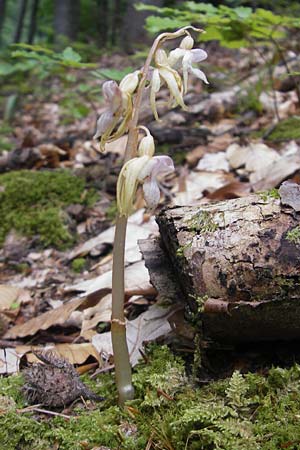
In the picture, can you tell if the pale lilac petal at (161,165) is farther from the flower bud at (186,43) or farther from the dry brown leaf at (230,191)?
the dry brown leaf at (230,191)

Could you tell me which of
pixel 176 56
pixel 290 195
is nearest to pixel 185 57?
pixel 176 56

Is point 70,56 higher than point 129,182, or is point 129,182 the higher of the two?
point 70,56

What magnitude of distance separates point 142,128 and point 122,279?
0.47 metres

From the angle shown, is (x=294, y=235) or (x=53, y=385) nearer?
(x=294, y=235)

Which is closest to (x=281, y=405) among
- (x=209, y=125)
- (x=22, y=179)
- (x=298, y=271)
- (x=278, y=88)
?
(x=298, y=271)

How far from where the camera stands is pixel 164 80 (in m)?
1.54

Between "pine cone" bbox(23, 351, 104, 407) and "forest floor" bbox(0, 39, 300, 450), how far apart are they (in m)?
0.01

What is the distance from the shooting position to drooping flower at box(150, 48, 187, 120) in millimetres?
1479

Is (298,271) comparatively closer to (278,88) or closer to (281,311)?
(281,311)

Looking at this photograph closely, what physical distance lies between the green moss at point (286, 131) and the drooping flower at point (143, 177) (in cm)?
226

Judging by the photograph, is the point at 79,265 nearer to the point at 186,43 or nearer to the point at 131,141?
the point at 131,141

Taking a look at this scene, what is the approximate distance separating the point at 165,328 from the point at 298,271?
663 millimetres

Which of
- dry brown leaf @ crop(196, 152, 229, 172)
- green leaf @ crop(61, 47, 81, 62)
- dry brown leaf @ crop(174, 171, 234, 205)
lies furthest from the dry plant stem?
dry brown leaf @ crop(196, 152, 229, 172)

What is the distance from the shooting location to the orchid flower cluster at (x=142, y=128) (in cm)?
141
